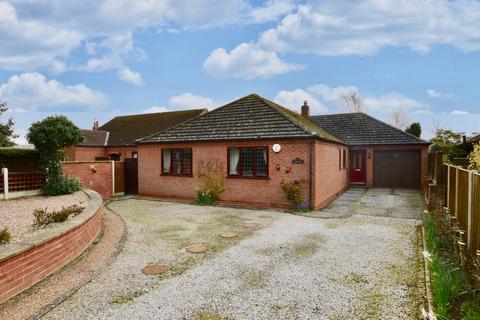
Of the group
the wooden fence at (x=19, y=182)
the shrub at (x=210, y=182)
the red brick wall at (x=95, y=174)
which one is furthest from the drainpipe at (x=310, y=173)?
the wooden fence at (x=19, y=182)

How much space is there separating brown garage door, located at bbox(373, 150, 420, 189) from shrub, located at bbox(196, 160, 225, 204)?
39.9 ft

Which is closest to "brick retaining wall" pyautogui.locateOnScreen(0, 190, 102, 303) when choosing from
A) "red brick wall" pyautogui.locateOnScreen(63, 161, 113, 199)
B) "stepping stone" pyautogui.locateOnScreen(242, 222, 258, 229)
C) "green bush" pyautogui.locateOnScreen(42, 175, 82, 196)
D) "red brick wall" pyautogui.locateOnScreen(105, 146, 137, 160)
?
"stepping stone" pyautogui.locateOnScreen(242, 222, 258, 229)

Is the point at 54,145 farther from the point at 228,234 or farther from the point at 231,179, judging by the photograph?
the point at 228,234

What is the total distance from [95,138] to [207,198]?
20492mm

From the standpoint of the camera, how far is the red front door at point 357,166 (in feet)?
69.0

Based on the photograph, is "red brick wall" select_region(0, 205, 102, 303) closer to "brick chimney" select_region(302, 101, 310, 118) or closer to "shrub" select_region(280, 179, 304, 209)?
"shrub" select_region(280, 179, 304, 209)

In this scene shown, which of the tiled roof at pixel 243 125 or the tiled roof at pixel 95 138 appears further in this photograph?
the tiled roof at pixel 95 138

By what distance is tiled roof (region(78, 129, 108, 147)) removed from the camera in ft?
92.3

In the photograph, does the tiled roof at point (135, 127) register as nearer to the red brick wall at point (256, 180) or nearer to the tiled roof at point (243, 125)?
the red brick wall at point (256, 180)

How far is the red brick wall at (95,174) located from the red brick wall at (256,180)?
1630mm

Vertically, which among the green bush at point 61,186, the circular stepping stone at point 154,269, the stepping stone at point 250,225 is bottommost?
the stepping stone at point 250,225

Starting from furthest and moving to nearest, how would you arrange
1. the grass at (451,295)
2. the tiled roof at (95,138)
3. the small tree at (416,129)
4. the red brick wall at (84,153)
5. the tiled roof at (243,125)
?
1. the tiled roof at (95,138)
2. the small tree at (416,129)
3. the red brick wall at (84,153)
4. the tiled roof at (243,125)
5. the grass at (451,295)

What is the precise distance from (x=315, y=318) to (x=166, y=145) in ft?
41.9

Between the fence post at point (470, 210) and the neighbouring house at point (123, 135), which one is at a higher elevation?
the neighbouring house at point (123, 135)
